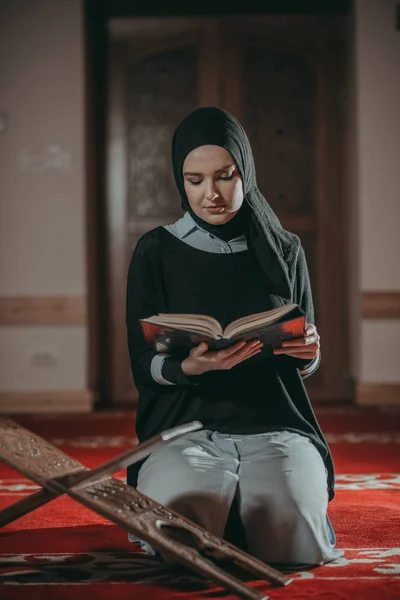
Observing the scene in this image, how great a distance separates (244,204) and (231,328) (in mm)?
460

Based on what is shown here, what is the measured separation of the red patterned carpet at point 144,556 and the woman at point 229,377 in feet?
0.44

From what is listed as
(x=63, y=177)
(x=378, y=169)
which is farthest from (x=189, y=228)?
(x=378, y=169)

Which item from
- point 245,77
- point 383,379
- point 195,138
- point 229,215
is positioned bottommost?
point 383,379

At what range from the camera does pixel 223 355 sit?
6.64 ft

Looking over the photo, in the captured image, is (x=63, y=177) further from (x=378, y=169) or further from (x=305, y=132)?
(x=378, y=169)

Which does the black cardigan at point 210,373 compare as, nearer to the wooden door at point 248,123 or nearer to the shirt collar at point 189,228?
the shirt collar at point 189,228

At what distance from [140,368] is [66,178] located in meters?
3.59

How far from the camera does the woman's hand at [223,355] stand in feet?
6.65

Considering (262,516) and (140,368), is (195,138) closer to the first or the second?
(140,368)

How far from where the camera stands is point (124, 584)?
2.03 m

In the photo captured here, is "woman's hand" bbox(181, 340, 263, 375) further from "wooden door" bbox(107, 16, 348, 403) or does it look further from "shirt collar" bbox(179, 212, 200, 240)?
"wooden door" bbox(107, 16, 348, 403)

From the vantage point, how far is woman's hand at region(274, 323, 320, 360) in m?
2.08

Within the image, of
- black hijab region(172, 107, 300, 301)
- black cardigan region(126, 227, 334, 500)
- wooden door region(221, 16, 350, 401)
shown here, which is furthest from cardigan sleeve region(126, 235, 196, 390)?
wooden door region(221, 16, 350, 401)

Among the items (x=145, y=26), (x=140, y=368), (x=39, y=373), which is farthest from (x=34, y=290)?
(x=140, y=368)
